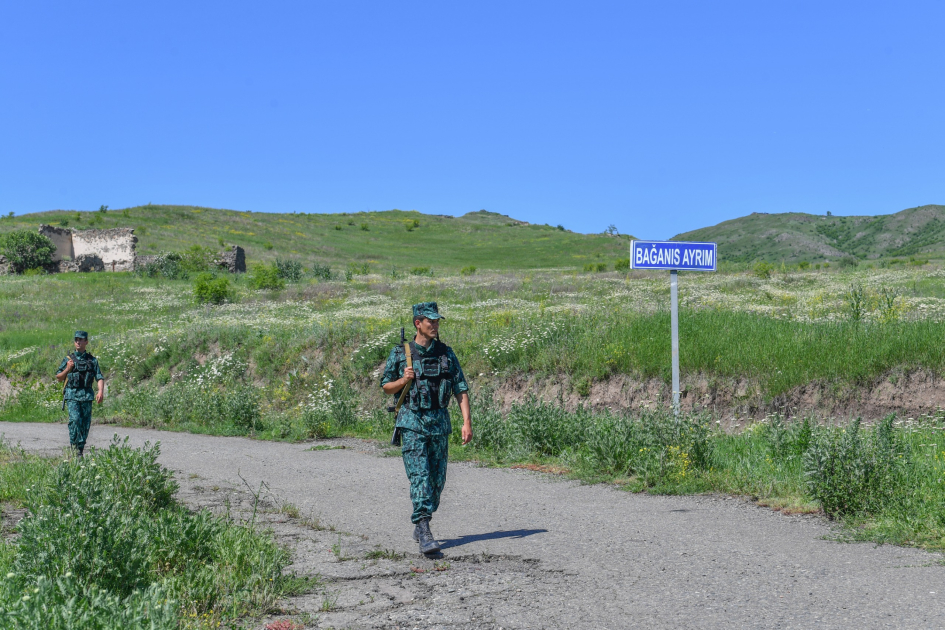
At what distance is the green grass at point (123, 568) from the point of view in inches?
147

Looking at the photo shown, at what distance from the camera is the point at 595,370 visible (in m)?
15.8

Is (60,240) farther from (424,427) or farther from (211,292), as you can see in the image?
(424,427)

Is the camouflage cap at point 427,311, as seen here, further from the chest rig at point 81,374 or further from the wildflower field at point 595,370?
the chest rig at point 81,374

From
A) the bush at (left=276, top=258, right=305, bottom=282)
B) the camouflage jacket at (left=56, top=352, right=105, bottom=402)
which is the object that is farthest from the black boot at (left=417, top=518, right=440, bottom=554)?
the bush at (left=276, top=258, right=305, bottom=282)

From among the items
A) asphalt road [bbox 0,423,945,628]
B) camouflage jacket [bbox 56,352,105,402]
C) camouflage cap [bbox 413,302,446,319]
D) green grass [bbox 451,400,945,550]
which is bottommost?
asphalt road [bbox 0,423,945,628]

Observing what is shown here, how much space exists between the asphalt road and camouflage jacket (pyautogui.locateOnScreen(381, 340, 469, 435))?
1.04 m

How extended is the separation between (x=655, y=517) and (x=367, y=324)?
15494 mm

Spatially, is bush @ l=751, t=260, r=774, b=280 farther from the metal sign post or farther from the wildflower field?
the metal sign post

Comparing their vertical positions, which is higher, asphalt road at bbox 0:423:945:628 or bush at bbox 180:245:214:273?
bush at bbox 180:245:214:273

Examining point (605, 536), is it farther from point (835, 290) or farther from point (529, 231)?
point (529, 231)

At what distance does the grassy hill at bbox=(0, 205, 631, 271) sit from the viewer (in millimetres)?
68319

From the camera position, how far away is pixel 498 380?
56.5 feet

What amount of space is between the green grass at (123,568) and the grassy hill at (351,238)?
5498 cm

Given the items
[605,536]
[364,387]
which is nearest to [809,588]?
[605,536]
